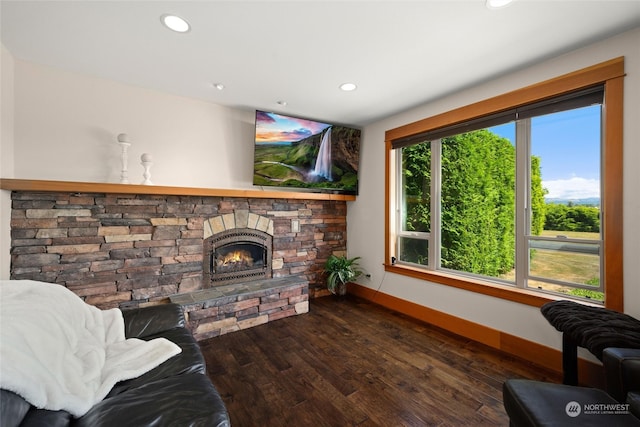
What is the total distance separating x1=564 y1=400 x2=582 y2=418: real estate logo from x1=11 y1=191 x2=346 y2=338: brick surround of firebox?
2.47 m

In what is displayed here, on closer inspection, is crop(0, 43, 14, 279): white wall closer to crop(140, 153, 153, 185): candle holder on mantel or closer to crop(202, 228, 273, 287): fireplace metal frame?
crop(140, 153, 153, 185): candle holder on mantel

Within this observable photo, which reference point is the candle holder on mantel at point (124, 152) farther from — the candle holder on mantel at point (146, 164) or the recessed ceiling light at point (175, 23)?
the recessed ceiling light at point (175, 23)

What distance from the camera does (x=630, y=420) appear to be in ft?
3.41

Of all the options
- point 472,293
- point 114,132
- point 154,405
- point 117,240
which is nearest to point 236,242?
point 117,240

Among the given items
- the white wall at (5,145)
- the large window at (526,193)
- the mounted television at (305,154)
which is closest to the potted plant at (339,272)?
the large window at (526,193)

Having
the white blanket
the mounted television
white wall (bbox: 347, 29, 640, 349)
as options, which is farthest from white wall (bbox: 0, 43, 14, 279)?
white wall (bbox: 347, 29, 640, 349)

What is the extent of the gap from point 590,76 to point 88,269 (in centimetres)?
431

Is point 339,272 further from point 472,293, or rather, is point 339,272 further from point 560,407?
point 560,407

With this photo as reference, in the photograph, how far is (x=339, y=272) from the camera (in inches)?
142

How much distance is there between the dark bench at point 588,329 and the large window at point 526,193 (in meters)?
0.34

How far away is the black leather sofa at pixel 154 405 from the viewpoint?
887 millimetres

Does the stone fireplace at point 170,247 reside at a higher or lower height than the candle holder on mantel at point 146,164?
lower

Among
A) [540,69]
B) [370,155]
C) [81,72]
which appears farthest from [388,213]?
[81,72]

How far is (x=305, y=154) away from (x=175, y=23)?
6.05 feet
